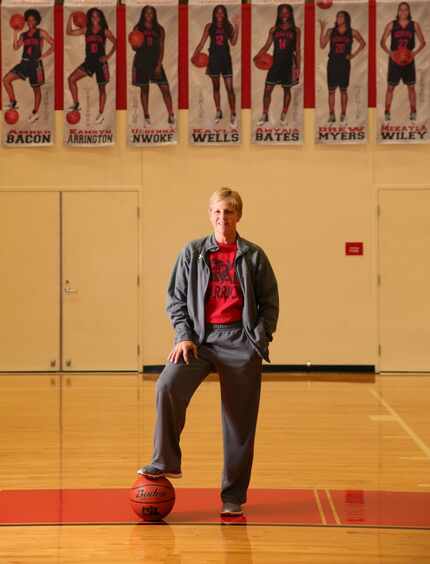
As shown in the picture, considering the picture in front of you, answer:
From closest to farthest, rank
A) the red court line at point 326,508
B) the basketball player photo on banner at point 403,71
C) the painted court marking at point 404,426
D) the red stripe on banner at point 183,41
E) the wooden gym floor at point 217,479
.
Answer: the wooden gym floor at point 217,479, the red court line at point 326,508, the painted court marking at point 404,426, the basketball player photo on banner at point 403,71, the red stripe on banner at point 183,41

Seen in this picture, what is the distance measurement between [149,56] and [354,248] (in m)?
3.97

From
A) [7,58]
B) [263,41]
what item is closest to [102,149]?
[7,58]

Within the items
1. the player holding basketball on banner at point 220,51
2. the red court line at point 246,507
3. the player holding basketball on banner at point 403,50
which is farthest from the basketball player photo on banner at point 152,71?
the red court line at point 246,507

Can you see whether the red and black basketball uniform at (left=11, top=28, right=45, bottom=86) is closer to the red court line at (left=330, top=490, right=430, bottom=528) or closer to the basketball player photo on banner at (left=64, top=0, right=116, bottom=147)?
the basketball player photo on banner at (left=64, top=0, right=116, bottom=147)

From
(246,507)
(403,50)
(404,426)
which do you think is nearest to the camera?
(246,507)

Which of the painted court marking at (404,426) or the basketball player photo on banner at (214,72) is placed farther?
the basketball player photo on banner at (214,72)

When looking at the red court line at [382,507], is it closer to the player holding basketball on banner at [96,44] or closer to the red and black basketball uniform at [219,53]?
the red and black basketball uniform at [219,53]

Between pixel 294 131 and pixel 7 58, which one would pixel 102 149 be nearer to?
pixel 7 58

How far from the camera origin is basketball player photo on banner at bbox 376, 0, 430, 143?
13.3 meters

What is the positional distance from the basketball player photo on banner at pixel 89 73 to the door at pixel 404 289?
4.12m

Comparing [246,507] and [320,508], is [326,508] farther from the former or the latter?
[246,507]

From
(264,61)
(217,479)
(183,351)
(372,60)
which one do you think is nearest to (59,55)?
(264,61)

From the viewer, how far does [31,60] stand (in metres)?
13.5

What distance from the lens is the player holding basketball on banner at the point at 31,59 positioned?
13.5 m
